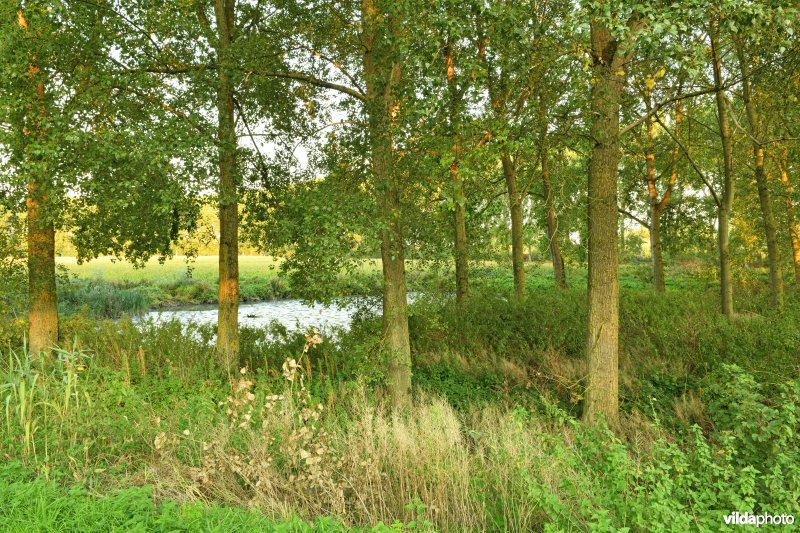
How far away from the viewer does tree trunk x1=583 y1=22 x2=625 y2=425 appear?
634 centimetres

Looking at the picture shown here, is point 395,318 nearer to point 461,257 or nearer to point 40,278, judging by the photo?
point 461,257

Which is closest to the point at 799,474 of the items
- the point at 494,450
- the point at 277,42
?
the point at 494,450

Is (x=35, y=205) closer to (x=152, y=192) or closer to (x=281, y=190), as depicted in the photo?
(x=152, y=192)

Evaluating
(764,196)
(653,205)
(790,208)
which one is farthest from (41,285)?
(790,208)

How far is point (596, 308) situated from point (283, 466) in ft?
14.2

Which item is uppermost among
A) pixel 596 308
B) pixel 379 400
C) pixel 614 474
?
pixel 596 308

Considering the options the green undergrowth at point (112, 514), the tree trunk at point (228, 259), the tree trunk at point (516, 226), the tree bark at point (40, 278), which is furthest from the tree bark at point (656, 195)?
the tree bark at point (40, 278)

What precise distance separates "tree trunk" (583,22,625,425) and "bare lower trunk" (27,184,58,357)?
29.6 feet

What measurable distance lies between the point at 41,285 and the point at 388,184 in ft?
22.5

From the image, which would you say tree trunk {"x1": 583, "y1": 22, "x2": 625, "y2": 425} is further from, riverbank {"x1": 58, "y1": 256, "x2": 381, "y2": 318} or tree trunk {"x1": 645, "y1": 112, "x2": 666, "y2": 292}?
riverbank {"x1": 58, "y1": 256, "x2": 381, "y2": 318}

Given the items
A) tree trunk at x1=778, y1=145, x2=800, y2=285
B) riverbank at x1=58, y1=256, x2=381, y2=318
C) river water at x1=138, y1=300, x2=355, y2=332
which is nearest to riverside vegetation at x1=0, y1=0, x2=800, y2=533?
tree trunk at x1=778, y1=145, x2=800, y2=285

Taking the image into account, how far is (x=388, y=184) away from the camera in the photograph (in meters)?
7.41

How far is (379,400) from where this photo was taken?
852 centimetres

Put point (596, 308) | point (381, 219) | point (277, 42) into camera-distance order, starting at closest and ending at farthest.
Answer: point (596, 308) < point (381, 219) < point (277, 42)
